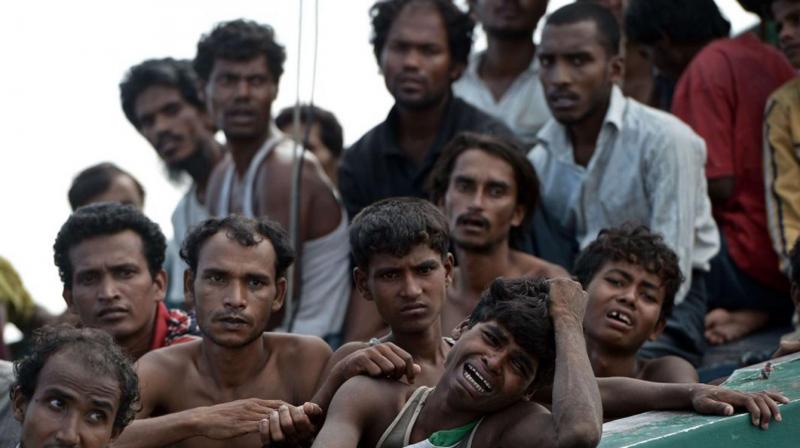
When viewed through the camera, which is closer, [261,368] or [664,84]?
[261,368]

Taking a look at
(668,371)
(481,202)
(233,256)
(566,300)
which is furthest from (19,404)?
(481,202)

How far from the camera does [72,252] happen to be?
6340 mm

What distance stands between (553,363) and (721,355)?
7.49 ft

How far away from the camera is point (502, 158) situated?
6902 mm

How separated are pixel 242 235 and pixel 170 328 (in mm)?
772

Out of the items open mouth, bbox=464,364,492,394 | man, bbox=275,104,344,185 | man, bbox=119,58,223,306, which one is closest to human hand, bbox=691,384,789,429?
open mouth, bbox=464,364,492,394

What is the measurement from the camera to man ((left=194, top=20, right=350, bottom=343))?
7633 mm

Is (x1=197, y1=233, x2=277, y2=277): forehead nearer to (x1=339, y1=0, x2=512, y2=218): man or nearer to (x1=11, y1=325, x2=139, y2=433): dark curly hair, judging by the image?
(x1=11, y1=325, x2=139, y2=433): dark curly hair

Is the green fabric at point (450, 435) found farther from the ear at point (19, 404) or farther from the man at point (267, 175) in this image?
the man at point (267, 175)

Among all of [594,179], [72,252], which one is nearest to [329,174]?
[594,179]

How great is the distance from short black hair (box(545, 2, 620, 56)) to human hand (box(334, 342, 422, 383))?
253 cm

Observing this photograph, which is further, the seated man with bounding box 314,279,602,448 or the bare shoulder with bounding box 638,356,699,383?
the bare shoulder with bounding box 638,356,699,383

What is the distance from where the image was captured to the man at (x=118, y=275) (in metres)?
6.25

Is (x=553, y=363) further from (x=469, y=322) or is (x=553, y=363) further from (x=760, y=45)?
(x=760, y=45)
